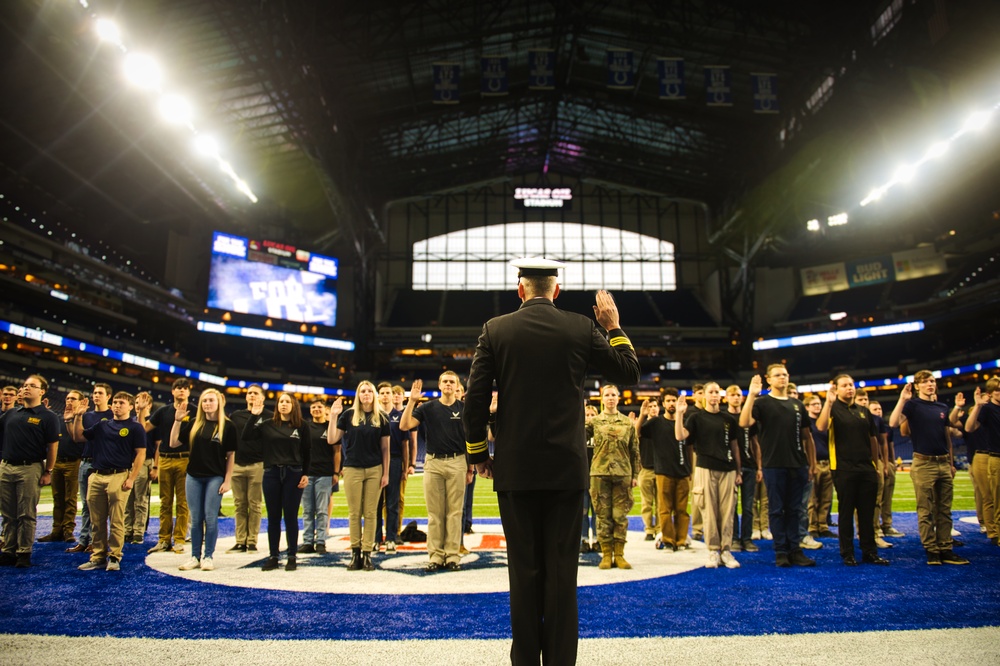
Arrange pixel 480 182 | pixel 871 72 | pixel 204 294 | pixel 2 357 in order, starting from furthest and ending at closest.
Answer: pixel 480 182 → pixel 204 294 → pixel 2 357 → pixel 871 72

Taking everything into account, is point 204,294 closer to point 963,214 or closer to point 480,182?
point 480,182

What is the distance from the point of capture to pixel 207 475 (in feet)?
24.5

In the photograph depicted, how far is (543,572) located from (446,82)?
2287 cm

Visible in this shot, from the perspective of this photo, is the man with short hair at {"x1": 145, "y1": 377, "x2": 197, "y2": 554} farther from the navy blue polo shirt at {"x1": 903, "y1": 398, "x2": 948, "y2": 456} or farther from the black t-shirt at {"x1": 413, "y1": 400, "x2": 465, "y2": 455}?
the navy blue polo shirt at {"x1": 903, "y1": 398, "x2": 948, "y2": 456}

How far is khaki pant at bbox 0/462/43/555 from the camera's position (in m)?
7.45

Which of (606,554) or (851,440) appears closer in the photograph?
(606,554)

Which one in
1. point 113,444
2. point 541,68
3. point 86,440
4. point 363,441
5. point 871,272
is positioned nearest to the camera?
point 113,444

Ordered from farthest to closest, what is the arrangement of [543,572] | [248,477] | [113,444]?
[248,477], [113,444], [543,572]

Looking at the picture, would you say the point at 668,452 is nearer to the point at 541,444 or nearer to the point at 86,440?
the point at 541,444

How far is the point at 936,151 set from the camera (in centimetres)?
3091

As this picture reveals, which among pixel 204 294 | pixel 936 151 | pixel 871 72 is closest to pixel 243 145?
pixel 204 294

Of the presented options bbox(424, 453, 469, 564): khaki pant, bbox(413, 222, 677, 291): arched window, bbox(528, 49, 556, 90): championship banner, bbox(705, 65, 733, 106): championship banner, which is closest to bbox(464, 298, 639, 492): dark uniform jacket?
bbox(424, 453, 469, 564): khaki pant

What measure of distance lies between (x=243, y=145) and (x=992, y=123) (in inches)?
1461

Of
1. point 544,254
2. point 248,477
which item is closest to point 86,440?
point 248,477
